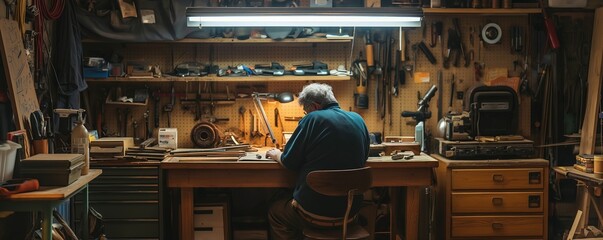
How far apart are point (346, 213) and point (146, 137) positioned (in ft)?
6.76

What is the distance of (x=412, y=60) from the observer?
15.5 ft

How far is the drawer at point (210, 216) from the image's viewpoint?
4.15 meters

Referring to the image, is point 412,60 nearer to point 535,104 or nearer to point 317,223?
point 535,104

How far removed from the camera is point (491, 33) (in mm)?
4660

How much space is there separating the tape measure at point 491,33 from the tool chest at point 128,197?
8.80ft

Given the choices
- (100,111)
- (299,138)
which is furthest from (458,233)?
(100,111)

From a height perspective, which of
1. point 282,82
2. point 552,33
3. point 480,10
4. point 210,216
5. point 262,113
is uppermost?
point 480,10

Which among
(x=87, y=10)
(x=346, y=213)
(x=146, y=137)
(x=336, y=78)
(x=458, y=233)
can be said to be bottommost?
(x=458, y=233)

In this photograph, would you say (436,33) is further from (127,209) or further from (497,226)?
(127,209)

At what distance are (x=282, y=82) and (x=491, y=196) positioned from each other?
1.78 metres

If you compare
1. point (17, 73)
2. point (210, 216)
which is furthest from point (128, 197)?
point (17, 73)

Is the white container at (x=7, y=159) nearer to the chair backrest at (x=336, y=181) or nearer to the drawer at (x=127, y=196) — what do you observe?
the drawer at (x=127, y=196)

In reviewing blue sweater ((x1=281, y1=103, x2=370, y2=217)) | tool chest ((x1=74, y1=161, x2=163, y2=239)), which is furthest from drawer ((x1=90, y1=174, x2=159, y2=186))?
blue sweater ((x1=281, y1=103, x2=370, y2=217))

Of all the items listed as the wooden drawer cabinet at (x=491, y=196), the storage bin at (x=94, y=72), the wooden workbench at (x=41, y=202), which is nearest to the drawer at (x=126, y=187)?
the storage bin at (x=94, y=72)
